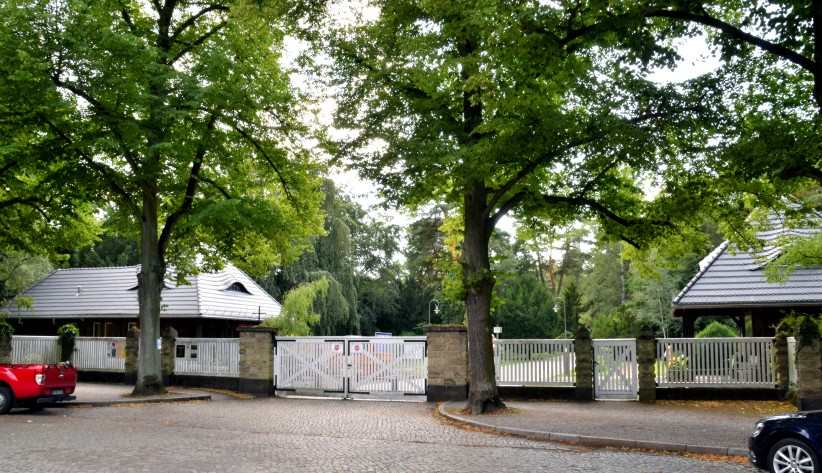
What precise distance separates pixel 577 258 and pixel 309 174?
61927mm

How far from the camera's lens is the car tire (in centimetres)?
1706

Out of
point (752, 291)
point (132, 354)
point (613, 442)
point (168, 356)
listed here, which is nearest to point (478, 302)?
point (613, 442)

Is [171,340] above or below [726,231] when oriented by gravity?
below

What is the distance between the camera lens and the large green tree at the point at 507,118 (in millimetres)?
12938

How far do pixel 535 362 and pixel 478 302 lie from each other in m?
4.62

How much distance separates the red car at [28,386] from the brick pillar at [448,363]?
9.39 m

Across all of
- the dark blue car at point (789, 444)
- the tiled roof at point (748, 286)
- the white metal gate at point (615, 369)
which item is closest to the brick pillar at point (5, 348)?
the white metal gate at point (615, 369)

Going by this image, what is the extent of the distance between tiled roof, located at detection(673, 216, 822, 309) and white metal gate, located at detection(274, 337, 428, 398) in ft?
29.8

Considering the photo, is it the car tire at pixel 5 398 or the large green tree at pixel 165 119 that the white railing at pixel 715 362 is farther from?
the car tire at pixel 5 398

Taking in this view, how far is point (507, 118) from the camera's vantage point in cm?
1484

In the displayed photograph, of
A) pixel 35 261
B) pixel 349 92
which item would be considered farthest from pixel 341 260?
pixel 349 92

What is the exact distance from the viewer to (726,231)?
18.2 meters

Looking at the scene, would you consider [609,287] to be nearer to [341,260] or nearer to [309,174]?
[341,260]

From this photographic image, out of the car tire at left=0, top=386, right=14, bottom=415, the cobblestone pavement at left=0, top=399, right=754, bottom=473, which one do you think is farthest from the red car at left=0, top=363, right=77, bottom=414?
the cobblestone pavement at left=0, top=399, right=754, bottom=473
